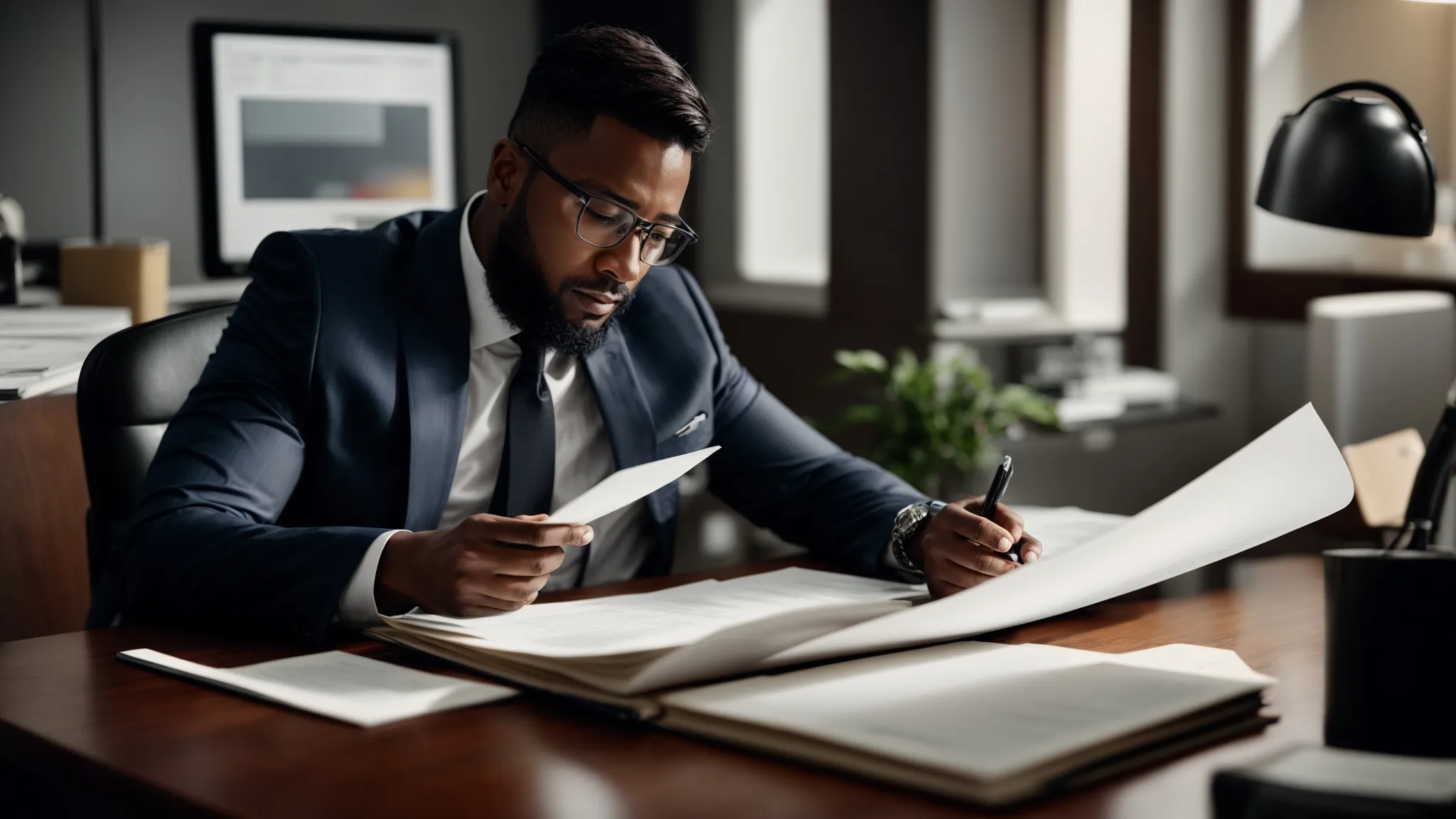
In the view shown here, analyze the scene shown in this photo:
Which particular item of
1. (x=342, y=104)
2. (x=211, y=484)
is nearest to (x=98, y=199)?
(x=342, y=104)

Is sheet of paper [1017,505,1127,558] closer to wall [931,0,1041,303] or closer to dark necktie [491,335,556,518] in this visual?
dark necktie [491,335,556,518]

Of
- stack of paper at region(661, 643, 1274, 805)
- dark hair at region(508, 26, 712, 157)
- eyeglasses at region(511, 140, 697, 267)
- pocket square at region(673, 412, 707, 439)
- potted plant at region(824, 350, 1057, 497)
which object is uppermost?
dark hair at region(508, 26, 712, 157)

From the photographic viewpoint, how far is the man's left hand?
1.30 meters

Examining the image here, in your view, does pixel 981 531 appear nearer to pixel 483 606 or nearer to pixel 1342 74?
pixel 483 606

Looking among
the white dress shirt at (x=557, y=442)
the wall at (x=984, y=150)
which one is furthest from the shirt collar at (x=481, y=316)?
the wall at (x=984, y=150)

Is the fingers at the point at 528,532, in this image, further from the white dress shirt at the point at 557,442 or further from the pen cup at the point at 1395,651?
the pen cup at the point at 1395,651

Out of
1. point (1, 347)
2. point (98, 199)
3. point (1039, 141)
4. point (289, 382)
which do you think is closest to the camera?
point (289, 382)

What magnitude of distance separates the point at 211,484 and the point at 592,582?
1.63 feet

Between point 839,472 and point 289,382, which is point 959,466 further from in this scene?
point 289,382

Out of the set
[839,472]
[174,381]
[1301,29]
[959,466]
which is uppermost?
[1301,29]

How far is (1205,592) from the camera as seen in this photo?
4.45 ft

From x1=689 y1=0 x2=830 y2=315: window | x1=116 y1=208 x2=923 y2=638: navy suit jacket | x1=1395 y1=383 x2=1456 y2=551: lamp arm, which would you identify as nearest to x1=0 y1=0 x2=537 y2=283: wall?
x1=689 y1=0 x2=830 y2=315: window

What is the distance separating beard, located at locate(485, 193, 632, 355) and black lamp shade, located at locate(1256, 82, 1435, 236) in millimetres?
692

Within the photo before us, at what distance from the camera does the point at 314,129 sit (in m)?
3.97
